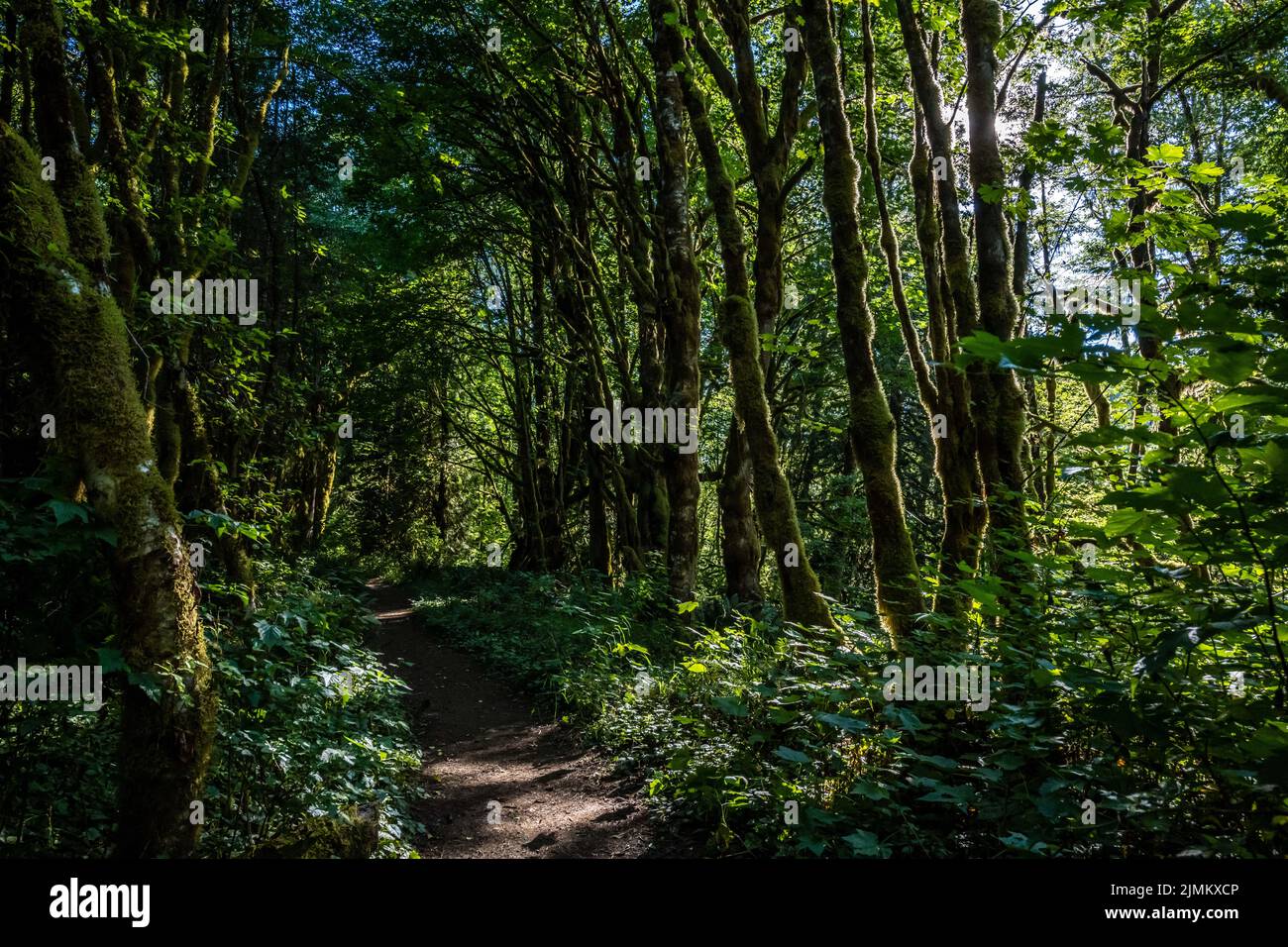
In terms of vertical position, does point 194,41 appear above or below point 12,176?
above

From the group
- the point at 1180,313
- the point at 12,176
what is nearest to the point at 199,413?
the point at 12,176

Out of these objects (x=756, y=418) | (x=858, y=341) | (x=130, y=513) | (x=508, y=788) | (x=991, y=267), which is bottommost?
(x=508, y=788)

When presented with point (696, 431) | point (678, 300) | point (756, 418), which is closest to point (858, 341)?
point (756, 418)

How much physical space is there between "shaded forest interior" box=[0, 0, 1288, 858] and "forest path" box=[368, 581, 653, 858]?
1.07 feet

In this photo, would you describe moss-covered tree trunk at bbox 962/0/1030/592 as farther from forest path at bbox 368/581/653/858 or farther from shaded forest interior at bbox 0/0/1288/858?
forest path at bbox 368/581/653/858

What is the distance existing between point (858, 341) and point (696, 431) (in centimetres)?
426

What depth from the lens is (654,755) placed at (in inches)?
255

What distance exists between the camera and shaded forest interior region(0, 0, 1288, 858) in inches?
120

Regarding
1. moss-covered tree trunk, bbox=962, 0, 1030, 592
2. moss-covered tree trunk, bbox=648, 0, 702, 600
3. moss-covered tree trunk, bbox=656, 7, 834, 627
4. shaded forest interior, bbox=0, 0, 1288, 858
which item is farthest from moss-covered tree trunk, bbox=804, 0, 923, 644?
moss-covered tree trunk, bbox=648, 0, 702, 600

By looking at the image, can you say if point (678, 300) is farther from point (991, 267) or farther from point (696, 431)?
point (991, 267)

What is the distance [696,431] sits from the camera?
33.7 ft

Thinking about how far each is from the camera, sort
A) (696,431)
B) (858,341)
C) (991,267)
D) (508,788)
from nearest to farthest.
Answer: (991,267) < (858,341) < (508,788) < (696,431)
